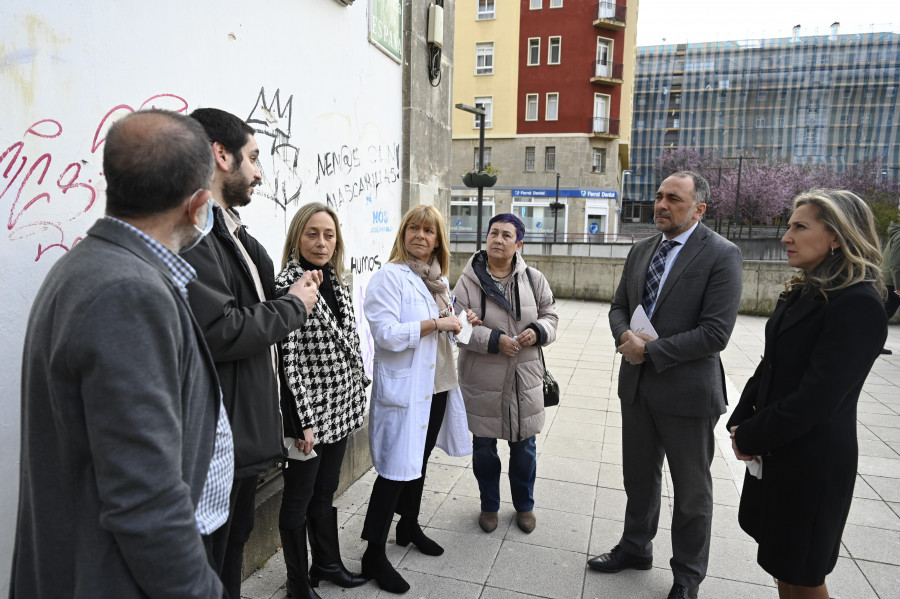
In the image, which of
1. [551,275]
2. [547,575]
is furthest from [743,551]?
[551,275]

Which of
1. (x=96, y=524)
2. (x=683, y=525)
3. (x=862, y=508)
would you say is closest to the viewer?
(x=96, y=524)

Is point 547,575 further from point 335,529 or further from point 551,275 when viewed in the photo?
point 551,275

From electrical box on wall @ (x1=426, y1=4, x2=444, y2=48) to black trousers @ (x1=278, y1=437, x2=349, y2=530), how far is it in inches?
157

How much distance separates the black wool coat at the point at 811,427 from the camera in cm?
216

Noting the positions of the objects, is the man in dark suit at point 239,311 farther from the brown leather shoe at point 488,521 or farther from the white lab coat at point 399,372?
the brown leather shoe at point 488,521

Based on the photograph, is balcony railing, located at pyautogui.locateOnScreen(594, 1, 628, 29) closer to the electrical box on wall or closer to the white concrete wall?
the electrical box on wall

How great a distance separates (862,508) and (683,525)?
2017mm

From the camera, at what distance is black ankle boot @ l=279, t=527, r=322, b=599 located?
2.75 m

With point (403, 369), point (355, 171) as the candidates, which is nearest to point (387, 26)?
point (355, 171)

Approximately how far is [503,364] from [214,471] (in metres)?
2.29

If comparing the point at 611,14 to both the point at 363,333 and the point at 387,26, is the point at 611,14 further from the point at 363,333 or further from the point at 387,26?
the point at 363,333

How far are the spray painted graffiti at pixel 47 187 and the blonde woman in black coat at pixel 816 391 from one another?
8.63 ft

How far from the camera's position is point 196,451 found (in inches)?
53.5

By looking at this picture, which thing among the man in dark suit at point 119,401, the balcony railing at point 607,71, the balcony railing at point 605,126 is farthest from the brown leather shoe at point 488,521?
the balcony railing at point 607,71
